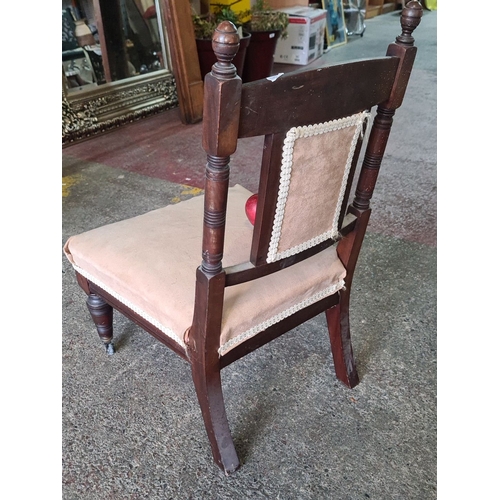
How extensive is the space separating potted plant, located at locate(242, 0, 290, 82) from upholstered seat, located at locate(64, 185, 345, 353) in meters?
3.03

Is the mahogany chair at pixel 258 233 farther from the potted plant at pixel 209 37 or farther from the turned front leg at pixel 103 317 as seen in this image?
the potted plant at pixel 209 37

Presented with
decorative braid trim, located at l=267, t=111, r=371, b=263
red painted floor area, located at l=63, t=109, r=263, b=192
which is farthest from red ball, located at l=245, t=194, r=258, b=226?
red painted floor area, located at l=63, t=109, r=263, b=192

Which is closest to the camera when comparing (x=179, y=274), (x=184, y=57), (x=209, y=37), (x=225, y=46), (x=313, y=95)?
(x=225, y=46)

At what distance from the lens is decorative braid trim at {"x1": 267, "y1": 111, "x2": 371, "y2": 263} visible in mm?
812

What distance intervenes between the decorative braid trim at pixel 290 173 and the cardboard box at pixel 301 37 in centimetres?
443

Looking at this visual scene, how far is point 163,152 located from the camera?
123 inches

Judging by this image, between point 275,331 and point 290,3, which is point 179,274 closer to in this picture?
point 275,331

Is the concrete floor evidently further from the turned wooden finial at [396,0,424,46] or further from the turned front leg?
the turned wooden finial at [396,0,424,46]

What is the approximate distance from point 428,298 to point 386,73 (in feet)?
3.70

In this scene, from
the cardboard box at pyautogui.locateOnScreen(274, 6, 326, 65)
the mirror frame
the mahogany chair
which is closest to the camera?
the mahogany chair

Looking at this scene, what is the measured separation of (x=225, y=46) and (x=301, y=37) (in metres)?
4.73

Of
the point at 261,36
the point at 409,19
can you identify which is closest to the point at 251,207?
the point at 409,19

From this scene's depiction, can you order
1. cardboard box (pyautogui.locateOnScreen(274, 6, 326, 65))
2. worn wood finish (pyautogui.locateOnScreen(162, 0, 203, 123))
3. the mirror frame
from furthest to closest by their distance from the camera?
cardboard box (pyautogui.locateOnScreen(274, 6, 326, 65)), worn wood finish (pyautogui.locateOnScreen(162, 0, 203, 123)), the mirror frame

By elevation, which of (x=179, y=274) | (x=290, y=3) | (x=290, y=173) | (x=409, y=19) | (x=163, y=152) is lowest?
(x=163, y=152)
